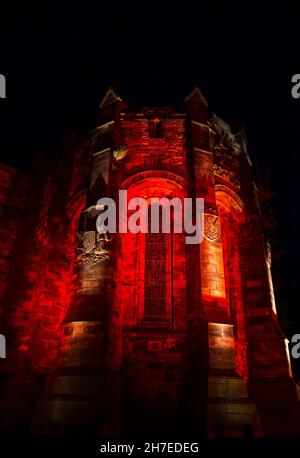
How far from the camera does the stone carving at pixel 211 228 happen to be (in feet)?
28.4

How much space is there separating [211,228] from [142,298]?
2572mm

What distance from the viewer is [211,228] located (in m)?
8.76

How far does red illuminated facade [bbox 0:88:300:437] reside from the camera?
6946 millimetres

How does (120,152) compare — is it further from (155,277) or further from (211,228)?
(155,277)

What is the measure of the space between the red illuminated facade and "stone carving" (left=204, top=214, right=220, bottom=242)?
3cm

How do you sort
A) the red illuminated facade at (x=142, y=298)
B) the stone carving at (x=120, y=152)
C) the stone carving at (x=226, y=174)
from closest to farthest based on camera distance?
the red illuminated facade at (x=142, y=298), the stone carving at (x=120, y=152), the stone carving at (x=226, y=174)

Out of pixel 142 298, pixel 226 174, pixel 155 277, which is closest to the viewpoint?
pixel 142 298

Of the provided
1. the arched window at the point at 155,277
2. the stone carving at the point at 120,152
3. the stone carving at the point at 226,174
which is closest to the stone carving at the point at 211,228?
the arched window at the point at 155,277

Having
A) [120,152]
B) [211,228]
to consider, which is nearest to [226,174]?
[211,228]

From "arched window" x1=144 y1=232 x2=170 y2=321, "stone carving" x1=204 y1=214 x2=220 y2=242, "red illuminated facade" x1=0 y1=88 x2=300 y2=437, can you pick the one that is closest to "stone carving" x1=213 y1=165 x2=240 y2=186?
"red illuminated facade" x1=0 y1=88 x2=300 y2=437

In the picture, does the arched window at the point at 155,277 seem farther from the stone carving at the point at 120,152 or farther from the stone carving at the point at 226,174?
the stone carving at the point at 226,174

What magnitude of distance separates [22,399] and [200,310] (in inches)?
187

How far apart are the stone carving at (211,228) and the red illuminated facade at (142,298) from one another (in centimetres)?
3
